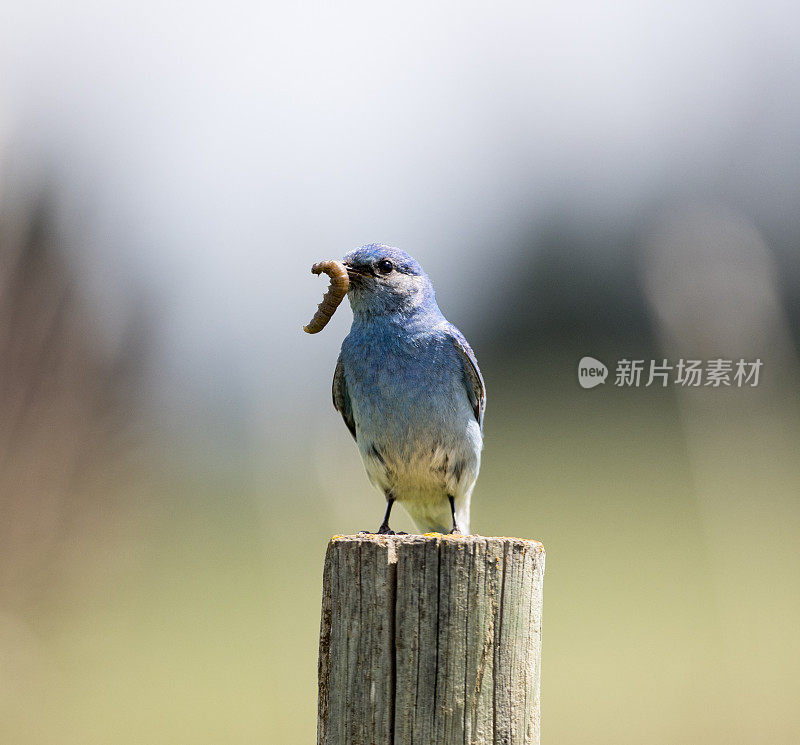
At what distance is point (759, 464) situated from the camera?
7.09m

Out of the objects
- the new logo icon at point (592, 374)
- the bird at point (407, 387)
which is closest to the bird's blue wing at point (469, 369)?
the bird at point (407, 387)

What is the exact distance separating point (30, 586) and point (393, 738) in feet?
18.7

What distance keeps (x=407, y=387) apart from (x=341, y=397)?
62 centimetres

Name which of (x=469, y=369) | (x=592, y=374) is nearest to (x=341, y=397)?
(x=469, y=369)

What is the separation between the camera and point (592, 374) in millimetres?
12070

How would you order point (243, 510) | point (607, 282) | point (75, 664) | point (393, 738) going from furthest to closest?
point (607, 282) → point (243, 510) → point (75, 664) → point (393, 738)

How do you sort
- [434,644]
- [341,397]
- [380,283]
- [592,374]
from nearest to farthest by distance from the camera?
[434,644] → [380,283] → [341,397] → [592,374]

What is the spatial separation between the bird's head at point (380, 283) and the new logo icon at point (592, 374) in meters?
7.79

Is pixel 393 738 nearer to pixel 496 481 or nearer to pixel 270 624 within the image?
pixel 270 624

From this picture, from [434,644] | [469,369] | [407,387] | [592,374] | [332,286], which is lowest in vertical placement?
[434,644]

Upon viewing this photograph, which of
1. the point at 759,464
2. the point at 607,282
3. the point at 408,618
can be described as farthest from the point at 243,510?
the point at 607,282

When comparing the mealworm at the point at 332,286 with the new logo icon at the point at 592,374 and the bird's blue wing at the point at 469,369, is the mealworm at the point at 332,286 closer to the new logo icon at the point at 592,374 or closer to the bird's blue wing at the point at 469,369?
the bird's blue wing at the point at 469,369

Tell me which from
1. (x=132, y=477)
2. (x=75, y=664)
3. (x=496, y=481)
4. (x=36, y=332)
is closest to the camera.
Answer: (x=36, y=332)

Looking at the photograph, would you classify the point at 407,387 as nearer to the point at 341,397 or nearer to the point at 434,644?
the point at 341,397
